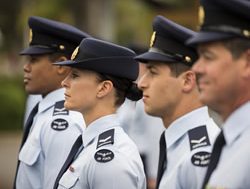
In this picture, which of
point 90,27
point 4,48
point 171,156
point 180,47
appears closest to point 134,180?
point 171,156

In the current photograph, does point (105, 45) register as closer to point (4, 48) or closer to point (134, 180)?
point (134, 180)

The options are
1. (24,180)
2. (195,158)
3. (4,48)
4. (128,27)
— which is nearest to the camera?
(195,158)

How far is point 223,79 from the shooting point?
437 cm

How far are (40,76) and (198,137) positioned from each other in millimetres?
1993

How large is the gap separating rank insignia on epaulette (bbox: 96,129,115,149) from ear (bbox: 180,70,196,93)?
0.57 meters

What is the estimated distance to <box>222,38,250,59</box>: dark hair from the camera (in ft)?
14.5

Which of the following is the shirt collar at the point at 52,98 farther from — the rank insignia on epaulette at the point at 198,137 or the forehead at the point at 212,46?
the forehead at the point at 212,46

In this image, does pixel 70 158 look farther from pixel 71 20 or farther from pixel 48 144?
pixel 71 20

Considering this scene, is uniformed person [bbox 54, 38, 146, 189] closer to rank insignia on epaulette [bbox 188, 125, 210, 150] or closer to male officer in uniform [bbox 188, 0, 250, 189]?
rank insignia on epaulette [bbox 188, 125, 210, 150]

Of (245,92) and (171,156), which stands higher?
(245,92)

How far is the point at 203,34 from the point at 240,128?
1.51ft

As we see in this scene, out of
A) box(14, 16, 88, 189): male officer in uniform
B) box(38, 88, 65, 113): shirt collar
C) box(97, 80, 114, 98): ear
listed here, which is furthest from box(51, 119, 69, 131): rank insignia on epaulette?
box(97, 80, 114, 98): ear

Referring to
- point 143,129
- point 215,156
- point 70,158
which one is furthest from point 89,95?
point 143,129

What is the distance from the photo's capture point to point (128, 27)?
1795 inches
